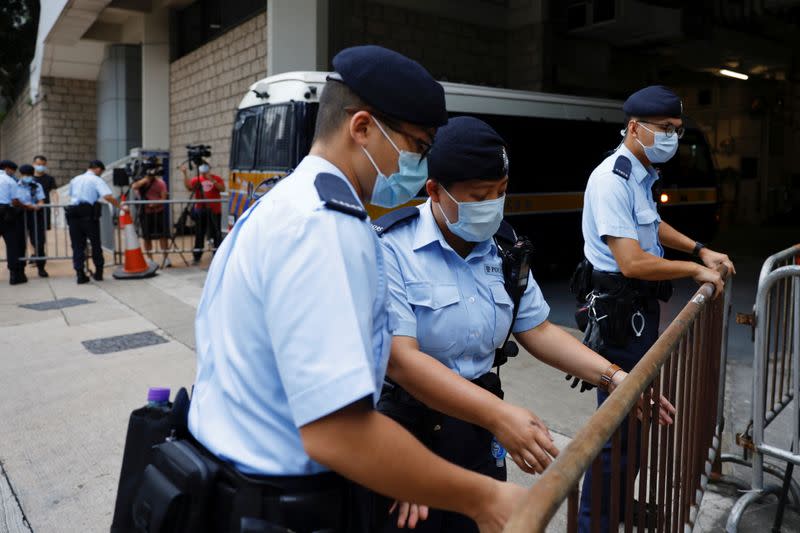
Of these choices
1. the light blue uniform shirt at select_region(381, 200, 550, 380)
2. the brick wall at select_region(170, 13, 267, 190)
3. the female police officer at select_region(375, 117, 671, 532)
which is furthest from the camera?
the brick wall at select_region(170, 13, 267, 190)

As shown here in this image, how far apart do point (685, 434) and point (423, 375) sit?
1.23 metres

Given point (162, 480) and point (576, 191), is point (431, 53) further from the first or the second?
point (162, 480)

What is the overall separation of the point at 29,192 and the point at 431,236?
1062cm

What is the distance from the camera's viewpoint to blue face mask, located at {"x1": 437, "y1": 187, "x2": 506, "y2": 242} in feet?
6.67

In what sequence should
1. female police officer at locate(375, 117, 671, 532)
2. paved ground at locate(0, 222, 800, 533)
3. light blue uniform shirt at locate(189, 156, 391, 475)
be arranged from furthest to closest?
1. paved ground at locate(0, 222, 800, 533)
2. female police officer at locate(375, 117, 671, 532)
3. light blue uniform shirt at locate(189, 156, 391, 475)

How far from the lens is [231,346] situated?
120cm

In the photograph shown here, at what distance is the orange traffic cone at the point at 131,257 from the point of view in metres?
10.2

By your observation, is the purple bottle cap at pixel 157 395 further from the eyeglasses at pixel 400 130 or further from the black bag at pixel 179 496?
the eyeglasses at pixel 400 130

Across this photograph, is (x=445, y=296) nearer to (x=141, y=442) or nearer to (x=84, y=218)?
(x=141, y=442)

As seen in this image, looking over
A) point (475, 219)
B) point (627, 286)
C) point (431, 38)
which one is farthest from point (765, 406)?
point (431, 38)

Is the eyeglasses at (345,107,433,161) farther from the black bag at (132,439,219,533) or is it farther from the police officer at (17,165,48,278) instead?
the police officer at (17,165,48,278)

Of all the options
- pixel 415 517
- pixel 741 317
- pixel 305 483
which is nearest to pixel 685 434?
pixel 741 317

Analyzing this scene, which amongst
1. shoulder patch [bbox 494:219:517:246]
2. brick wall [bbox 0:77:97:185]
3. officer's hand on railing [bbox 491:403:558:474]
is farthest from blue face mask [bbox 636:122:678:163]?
brick wall [bbox 0:77:97:185]

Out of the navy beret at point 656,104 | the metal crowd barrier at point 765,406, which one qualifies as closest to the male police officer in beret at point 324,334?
the navy beret at point 656,104
